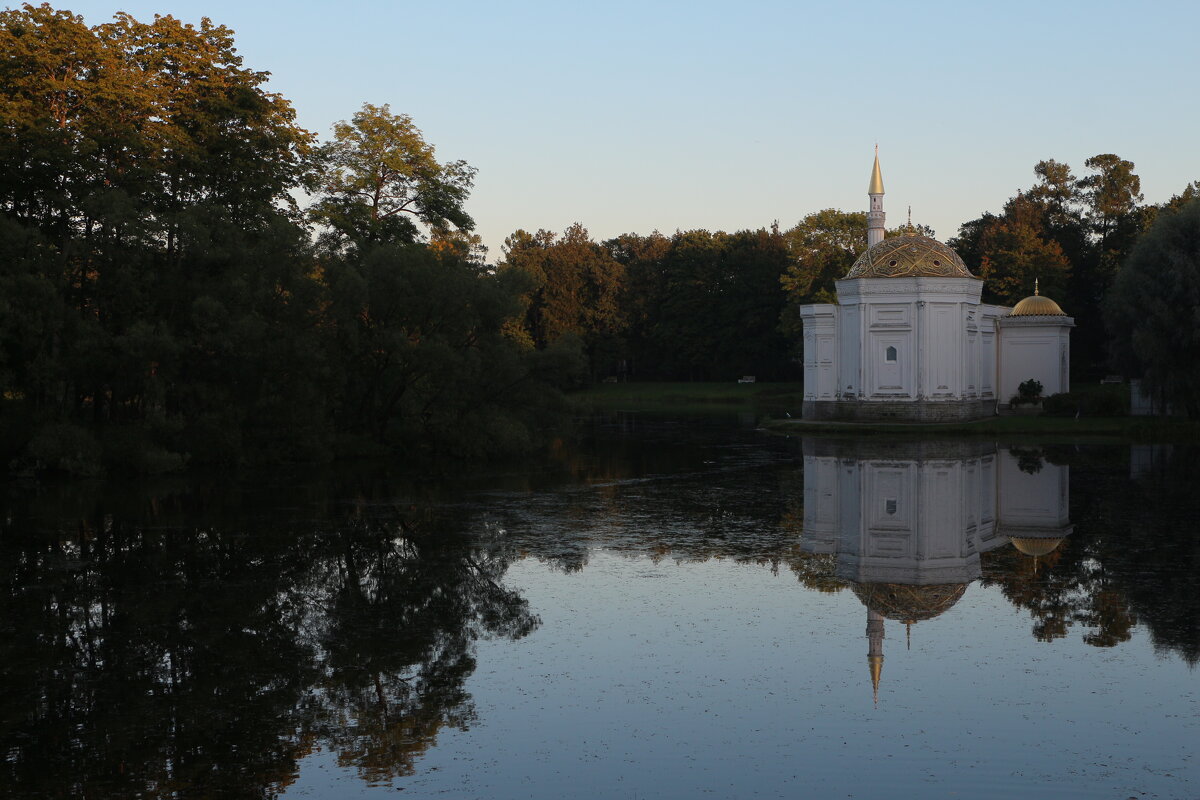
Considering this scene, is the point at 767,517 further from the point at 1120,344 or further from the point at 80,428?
the point at 1120,344

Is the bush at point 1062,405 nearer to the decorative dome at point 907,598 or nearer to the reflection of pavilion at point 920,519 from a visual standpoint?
the reflection of pavilion at point 920,519

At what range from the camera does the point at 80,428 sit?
1256 inches

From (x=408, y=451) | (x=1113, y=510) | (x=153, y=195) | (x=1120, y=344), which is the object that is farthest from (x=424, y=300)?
(x=1120, y=344)

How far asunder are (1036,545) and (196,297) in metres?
25.2

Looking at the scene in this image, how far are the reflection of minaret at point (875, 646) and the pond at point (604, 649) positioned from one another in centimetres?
5

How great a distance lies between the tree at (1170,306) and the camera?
157 ft

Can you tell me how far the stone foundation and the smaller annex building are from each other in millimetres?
44

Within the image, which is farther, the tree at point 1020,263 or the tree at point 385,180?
the tree at point 1020,263

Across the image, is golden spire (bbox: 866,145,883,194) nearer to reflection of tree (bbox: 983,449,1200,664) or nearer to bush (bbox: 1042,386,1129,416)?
bush (bbox: 1042,386,1129,416)

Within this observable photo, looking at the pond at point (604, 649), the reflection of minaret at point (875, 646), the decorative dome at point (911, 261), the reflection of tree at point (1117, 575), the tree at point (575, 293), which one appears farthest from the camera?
the tree at point (575, 293)

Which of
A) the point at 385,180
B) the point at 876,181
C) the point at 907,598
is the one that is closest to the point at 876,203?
the point at 876,181

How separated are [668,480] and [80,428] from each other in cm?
1585

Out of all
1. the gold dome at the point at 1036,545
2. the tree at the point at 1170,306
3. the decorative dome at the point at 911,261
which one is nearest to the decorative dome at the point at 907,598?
the gold dome at the point at 1036,545

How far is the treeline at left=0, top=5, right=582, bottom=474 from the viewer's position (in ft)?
108
